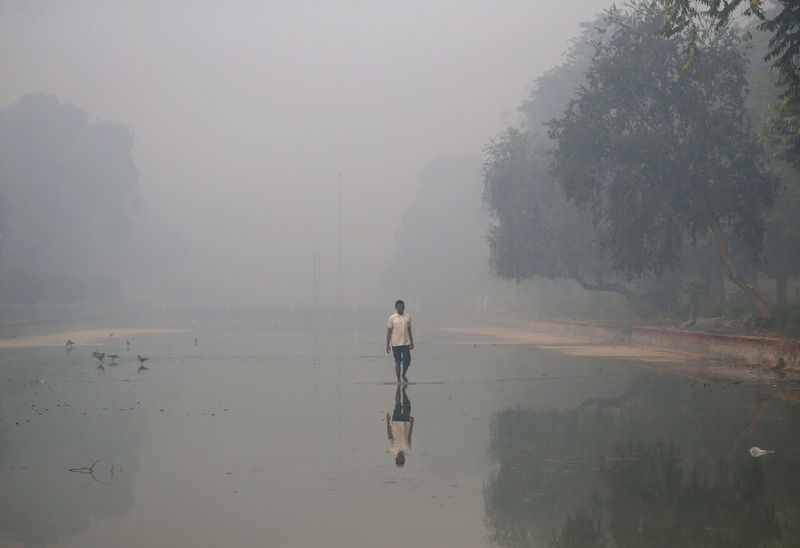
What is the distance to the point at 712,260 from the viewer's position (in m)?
41.8

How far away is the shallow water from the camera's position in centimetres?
717

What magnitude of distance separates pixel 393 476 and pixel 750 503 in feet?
10.7

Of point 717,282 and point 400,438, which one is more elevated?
point 717,282

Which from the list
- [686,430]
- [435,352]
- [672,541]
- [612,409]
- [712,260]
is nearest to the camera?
[672,541]

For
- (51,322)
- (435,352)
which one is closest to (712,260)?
(435,352)

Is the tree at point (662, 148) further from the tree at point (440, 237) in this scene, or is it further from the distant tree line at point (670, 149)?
the tree at point (440, 237)

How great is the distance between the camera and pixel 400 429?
12648 millimetres

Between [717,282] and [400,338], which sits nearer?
[400,338]

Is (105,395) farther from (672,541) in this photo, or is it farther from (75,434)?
(672,541)

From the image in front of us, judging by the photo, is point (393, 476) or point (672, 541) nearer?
point (672, 541)

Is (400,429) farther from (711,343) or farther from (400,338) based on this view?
(711,343)

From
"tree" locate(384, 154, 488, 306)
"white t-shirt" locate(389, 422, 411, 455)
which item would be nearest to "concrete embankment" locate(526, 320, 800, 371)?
"white t-shirt" locate(389, 422, 411, 455)

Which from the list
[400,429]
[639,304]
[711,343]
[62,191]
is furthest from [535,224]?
[62,191]

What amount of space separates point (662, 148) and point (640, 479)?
2535cm
